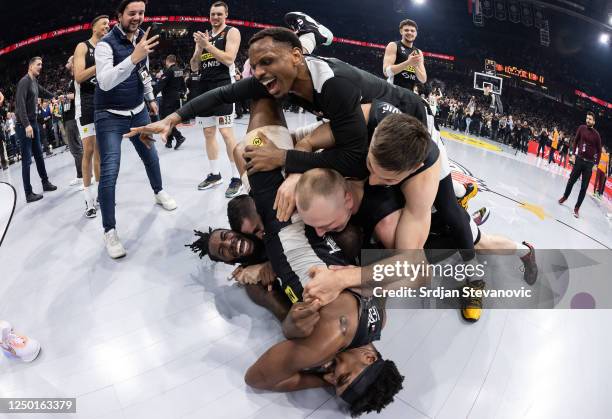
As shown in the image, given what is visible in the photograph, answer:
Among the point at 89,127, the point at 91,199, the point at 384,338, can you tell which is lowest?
the point at 384,338

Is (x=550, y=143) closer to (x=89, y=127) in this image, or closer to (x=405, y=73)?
(x=405, y=73)

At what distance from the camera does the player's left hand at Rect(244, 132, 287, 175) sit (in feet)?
5.68

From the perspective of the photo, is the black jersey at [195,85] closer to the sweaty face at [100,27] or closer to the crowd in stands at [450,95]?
the sweaty face at [100,27]

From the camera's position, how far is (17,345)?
1784 millimetres

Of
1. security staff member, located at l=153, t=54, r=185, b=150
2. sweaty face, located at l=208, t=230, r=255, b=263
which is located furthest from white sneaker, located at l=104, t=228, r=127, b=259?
security staff member, located at l=153, t=54, r=185, b=150

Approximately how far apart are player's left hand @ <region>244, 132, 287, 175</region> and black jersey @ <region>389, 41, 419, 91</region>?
2.97 metres

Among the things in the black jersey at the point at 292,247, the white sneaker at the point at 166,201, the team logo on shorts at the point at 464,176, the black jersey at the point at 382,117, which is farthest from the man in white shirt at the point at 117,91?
the team logo on shorts at the point at 464,176

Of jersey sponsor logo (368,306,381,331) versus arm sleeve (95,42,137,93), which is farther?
arm sleeve (95,42,137,93)

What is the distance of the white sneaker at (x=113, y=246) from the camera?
102 inches

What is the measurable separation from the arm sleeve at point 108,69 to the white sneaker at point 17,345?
1.51 metres

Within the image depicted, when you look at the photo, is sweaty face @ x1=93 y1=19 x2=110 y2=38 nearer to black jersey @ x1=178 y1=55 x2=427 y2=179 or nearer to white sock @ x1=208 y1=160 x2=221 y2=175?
white sock @ x1=208 y1=160 x2=221 y2=175

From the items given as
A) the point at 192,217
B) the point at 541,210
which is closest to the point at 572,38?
the point at 541,210

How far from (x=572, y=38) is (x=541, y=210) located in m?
11.6

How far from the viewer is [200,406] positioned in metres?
1.64
